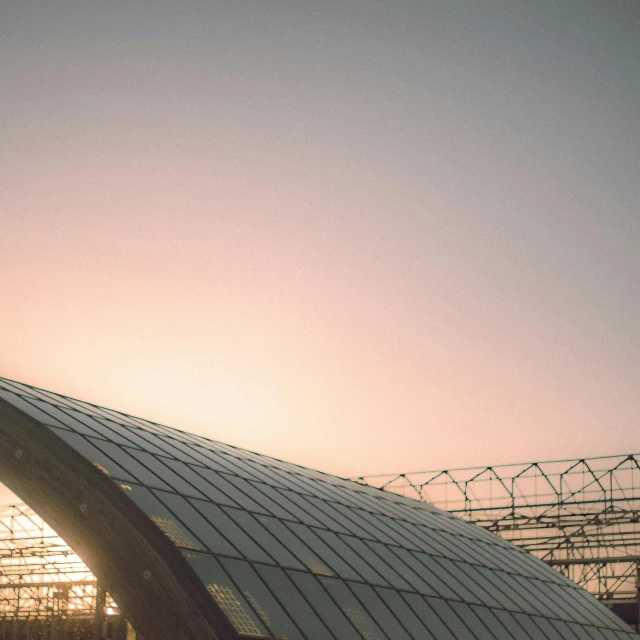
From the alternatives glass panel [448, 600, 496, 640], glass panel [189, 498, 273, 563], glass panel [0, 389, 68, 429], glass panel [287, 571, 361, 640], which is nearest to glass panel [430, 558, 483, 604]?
glass panel [448, 600, 496, 640]

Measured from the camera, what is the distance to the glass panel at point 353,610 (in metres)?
28.8

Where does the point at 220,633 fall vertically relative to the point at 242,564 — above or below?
below

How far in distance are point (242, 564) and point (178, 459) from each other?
285 inches

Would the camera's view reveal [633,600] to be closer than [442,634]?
No

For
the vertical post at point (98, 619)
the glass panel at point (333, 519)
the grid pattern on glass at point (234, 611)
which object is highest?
the glass panel at point (333, 519)

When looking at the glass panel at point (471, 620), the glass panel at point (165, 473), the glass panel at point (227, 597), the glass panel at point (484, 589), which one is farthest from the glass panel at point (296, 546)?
the glass panel at point (484, 589)

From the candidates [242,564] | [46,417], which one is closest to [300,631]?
[242,564]

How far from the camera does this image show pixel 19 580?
48906 millimetres

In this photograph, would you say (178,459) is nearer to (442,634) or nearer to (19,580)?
(442,634)

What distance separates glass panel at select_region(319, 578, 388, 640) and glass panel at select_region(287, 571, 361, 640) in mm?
341

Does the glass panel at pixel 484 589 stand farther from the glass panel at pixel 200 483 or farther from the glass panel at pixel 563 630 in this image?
the glass panel at pixel 200 483

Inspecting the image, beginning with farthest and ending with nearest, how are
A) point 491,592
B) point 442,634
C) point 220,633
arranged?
point 491,592, point 442,634, point 220,633

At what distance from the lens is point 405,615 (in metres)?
32.1

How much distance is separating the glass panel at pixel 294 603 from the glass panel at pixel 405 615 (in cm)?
518
